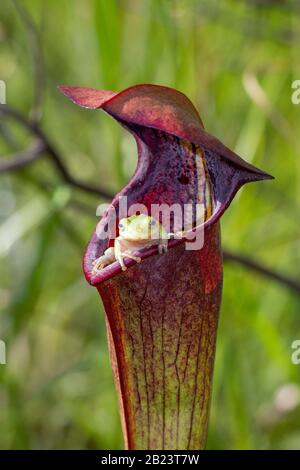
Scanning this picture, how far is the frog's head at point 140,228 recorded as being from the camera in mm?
1282

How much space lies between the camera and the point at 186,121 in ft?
3.72

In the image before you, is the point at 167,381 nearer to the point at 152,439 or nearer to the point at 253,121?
the point at 152,439

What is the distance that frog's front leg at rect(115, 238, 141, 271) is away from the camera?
1.25 m

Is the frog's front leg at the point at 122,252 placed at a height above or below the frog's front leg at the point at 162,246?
below

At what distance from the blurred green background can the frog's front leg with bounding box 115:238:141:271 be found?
709 millimetres

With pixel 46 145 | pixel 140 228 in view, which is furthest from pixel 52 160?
pixel 140 228

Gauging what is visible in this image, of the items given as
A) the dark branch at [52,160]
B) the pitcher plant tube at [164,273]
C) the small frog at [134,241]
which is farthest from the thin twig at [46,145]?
the small frog at [134,241]

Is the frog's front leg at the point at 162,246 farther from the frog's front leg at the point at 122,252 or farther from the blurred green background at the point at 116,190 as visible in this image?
the blurred green background at the point at 116,190

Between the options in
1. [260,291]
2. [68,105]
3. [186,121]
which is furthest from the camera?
[68,105]

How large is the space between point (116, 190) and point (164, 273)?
5.41 feet

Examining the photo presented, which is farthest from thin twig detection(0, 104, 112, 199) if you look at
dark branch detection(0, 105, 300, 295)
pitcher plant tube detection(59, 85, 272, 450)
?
pitcher plant tube detection(59, 85, 272, 450)

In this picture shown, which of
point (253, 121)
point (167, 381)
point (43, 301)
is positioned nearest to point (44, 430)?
point (43, 301)
